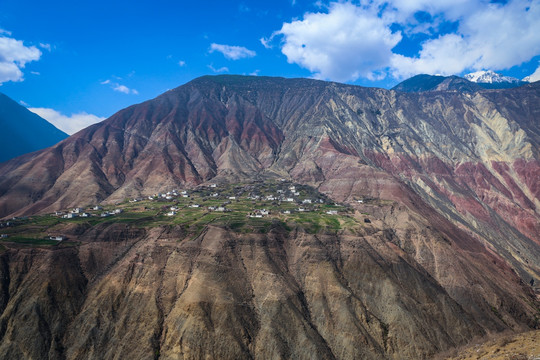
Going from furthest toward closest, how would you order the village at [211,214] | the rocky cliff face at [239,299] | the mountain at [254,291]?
the village at [211,214] < the mountain at [254,291] < the rocky cliff face at [239,299]

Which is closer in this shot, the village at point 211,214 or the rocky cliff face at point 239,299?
the rocky cliff face at point 239,299

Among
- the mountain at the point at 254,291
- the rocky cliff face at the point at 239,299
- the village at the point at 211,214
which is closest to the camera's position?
the rocky cliff face at the point at 239,299

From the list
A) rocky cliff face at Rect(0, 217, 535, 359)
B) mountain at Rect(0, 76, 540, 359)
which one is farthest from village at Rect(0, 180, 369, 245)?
rocky cliff face at Rect(0, 217, 535, 359)

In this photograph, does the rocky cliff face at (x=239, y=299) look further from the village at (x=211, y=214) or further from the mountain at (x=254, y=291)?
the village at (x=211, y=214)

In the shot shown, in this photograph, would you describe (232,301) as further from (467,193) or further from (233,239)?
(467,193)

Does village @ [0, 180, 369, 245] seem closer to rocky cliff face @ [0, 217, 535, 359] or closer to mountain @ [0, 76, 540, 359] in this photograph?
mountain @ [0, 76, 540, 359]

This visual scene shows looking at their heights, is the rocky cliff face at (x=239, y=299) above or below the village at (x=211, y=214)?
below

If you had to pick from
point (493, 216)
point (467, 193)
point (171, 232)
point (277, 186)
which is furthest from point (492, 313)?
point (467, 193)

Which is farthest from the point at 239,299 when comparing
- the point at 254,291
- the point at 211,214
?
the point at 211,214

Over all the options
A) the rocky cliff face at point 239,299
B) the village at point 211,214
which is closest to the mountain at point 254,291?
the rocky cliff face at point 239,299
